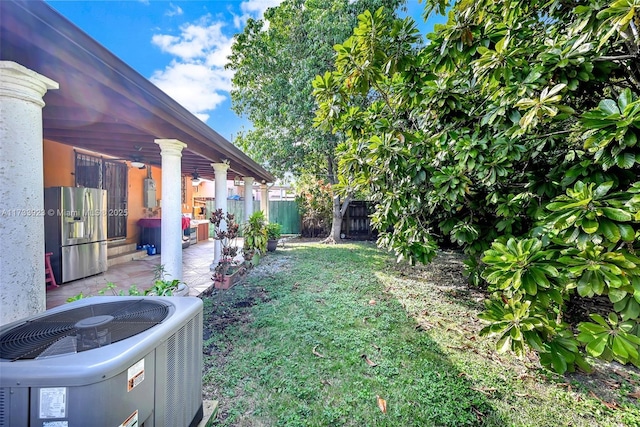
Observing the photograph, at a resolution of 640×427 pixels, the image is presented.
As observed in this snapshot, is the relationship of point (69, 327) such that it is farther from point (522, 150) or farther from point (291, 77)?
point (291, 77)

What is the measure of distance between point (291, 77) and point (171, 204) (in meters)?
7.67

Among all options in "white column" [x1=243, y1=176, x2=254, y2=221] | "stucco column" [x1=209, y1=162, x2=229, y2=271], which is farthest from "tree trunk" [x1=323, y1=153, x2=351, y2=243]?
"stucco column" [x1=209, y1=162, x2=229, y2=271]

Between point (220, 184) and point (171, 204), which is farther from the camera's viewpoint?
point (220, 184)

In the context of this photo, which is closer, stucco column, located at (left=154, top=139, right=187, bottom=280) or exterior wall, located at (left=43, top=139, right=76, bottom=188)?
stucco column, located at (left=154, top=139, right=187, bottom=280)

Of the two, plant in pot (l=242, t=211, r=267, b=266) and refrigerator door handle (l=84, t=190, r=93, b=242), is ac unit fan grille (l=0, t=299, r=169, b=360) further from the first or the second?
plant in pot (l=242, t=211, r=267, b=266)

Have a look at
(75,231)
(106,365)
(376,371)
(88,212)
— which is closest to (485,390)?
(376,371)

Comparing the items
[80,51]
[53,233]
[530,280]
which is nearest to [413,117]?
[530,280]

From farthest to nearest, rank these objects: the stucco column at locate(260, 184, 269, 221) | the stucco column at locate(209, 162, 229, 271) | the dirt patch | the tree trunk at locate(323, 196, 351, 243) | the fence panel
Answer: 1. the fence panel
2. the stucco column at locate(260, 184, 269, 221)
3. the tree trunk at locate(323, 196, 351, 243)
4. the stucco column at locate(209, 162, 229, 271)
5. the dirt patch

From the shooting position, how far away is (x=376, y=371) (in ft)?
8.72

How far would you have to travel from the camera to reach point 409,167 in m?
3.16

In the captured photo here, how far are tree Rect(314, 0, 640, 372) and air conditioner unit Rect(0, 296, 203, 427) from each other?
6.95ft

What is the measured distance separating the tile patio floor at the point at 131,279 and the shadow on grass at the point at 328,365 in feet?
3.57

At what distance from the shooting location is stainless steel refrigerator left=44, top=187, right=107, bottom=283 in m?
4.81

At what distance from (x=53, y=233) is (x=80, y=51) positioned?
177 inches
